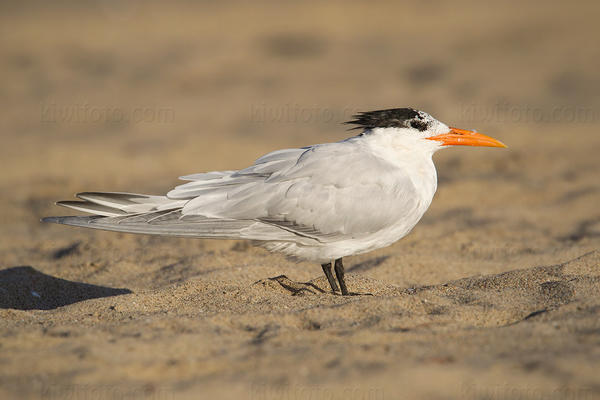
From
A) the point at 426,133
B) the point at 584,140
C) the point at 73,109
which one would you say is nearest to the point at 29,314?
the point at 426,133

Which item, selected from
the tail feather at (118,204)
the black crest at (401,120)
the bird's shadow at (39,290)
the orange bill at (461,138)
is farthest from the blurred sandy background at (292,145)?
the black crest at (401,120)

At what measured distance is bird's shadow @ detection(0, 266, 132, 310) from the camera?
525 centimetres

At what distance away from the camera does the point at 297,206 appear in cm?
468

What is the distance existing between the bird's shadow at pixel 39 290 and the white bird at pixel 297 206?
3.27 feet

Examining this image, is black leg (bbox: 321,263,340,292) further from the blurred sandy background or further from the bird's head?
the bird's head

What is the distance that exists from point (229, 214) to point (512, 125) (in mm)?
8056

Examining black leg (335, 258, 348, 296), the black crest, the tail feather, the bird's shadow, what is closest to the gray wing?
the tail feather

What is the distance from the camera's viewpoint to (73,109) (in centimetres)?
1384

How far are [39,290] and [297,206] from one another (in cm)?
230

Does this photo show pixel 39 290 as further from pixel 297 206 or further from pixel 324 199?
pixel 324 199

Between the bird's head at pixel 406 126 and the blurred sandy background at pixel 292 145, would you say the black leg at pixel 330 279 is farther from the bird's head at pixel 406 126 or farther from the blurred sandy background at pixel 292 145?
the bird's head at pixel 406 126

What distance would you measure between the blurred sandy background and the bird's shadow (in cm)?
3

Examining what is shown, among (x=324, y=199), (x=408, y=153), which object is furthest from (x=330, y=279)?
(x=408, y=153)

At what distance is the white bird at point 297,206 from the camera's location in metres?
4.64
